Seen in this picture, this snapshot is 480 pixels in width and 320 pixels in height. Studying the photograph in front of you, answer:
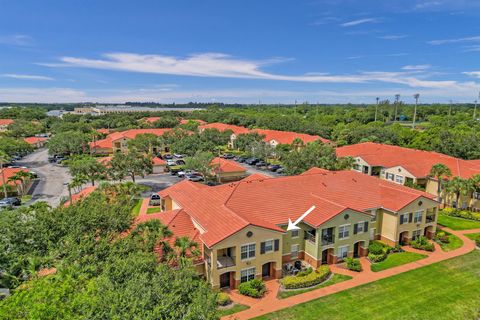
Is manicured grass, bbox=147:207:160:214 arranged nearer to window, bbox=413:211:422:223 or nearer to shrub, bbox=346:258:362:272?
shrub, bbox=346:258:362:272

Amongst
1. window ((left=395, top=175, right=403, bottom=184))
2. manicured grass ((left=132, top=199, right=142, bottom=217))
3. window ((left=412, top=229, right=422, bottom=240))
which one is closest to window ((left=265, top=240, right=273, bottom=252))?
window ((left=412, top=229, right=422, bottom=240))

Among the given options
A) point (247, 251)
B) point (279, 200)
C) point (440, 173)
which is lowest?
point (247, 251)

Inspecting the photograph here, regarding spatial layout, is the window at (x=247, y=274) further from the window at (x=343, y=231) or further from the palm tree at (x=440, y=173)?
the palm tree at (x=440, y=173)

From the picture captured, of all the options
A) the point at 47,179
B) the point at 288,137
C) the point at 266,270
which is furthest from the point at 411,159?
the point at 47,179

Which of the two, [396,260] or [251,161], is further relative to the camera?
[251,161]

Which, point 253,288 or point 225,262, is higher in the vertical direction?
point 225,262

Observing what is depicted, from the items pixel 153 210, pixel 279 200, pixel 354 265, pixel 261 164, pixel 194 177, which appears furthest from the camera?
pixel 261 164

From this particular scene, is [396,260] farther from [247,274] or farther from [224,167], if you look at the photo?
[224,167]
